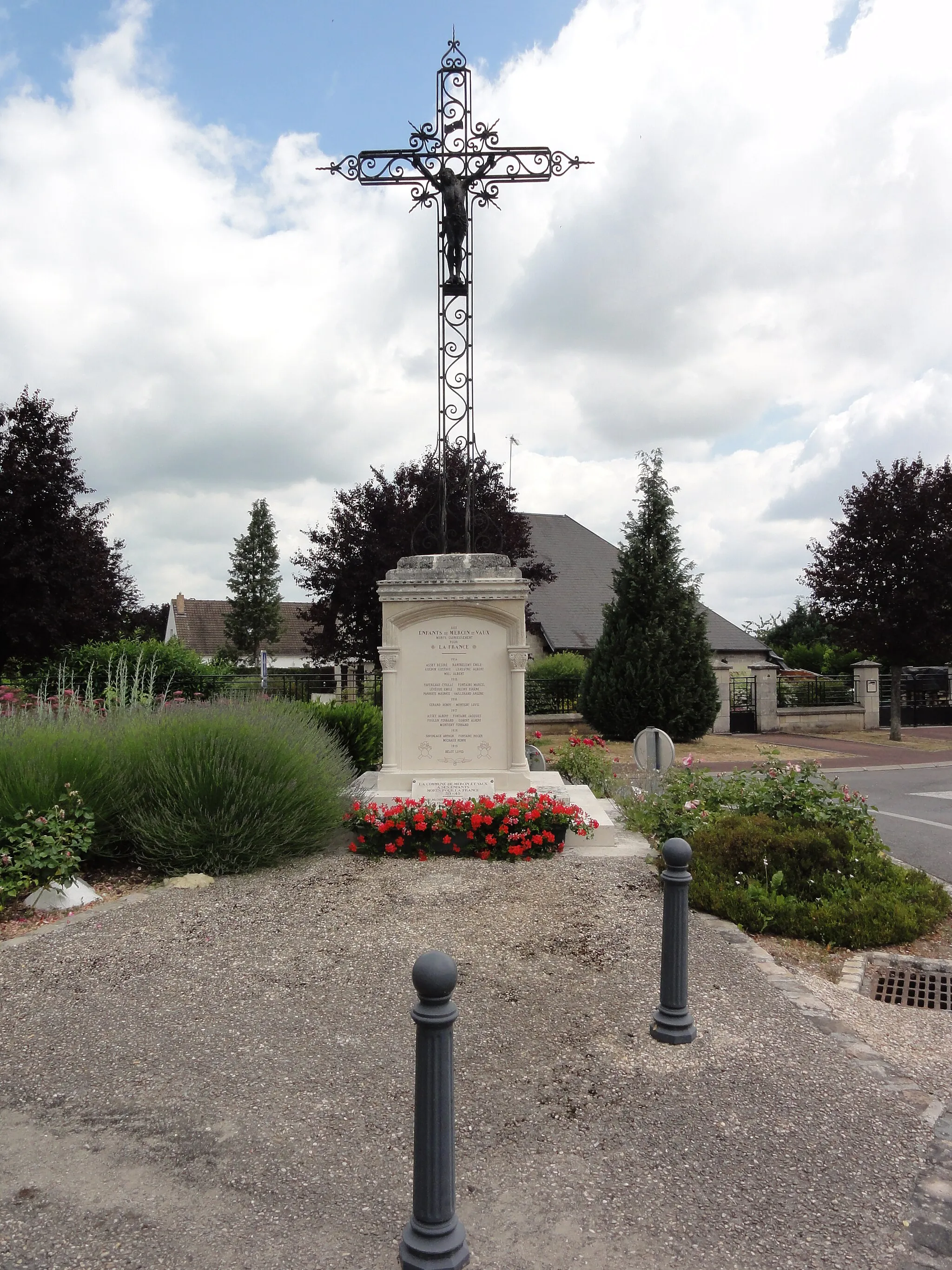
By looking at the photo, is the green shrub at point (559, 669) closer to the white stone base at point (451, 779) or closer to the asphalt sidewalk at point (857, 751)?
the asphalt sidewalk at point (857, 751)

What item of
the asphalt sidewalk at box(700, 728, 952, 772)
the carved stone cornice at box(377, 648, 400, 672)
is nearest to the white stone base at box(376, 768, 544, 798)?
the carved stone cornice at box(377, 648, 400, 672)

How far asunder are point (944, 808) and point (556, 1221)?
975 centimetres

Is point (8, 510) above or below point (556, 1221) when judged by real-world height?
above

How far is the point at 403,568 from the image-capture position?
7.74 m

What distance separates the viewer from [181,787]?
5.95 meters

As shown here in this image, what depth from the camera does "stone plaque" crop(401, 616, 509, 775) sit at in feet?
24.9

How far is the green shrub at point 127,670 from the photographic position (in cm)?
1528

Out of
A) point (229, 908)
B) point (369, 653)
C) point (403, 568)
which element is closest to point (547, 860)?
point (229, 908)

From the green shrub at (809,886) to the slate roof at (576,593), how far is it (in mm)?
21230

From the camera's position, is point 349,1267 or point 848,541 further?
point 848,541

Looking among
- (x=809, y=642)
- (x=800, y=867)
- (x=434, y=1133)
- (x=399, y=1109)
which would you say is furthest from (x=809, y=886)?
(x=809, y=642)

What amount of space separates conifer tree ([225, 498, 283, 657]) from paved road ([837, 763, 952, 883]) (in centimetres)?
4385

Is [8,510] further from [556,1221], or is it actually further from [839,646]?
[839,646]

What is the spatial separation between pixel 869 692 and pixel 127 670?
740 inches
